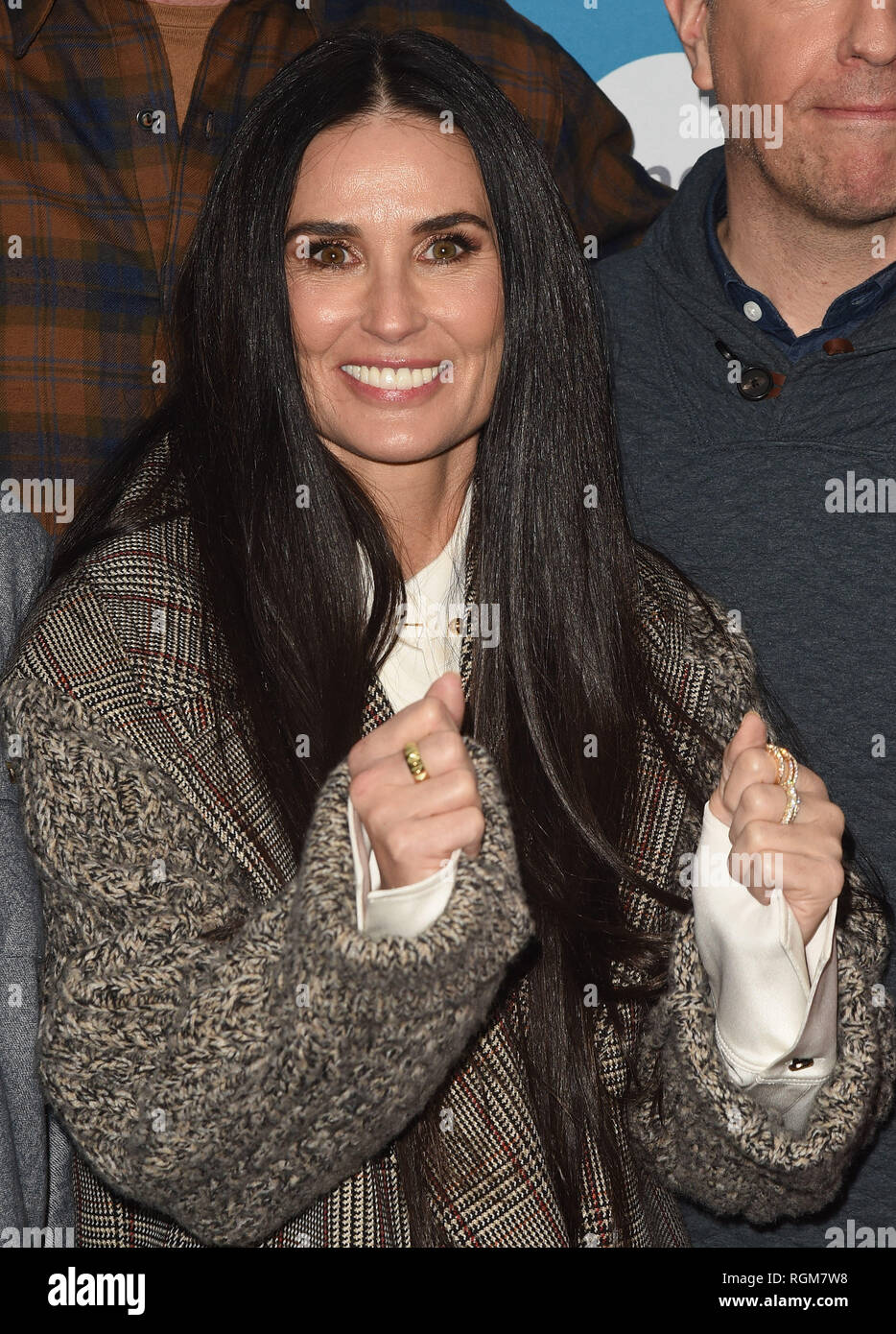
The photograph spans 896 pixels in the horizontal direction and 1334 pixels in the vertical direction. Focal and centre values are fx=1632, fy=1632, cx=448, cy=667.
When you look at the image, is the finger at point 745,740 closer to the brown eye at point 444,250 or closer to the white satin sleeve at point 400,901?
the white satin sleeve at point 400,901

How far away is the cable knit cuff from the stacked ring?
0.56 feet

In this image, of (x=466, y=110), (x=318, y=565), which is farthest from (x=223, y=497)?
(x=466, y=110)

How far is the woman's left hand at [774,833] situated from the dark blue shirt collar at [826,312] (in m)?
0.83

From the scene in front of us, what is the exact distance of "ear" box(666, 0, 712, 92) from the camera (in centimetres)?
242

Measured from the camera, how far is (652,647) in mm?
2002

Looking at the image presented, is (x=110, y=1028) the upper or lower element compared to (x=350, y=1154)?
upper

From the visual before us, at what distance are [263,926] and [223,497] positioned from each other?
56 cm

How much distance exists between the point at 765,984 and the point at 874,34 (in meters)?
1.33

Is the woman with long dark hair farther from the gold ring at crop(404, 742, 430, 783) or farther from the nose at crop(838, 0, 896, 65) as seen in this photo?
the nose at crop(838, 0, 896, 65)

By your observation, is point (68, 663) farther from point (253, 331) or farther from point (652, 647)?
point (652, 647)

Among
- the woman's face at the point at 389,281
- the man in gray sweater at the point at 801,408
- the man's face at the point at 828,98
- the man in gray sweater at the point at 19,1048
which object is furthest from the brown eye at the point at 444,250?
the man in gray sweater at the point at 19,1048

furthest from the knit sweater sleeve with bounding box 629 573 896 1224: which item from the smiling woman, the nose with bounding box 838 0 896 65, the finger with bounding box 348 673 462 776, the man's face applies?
the nose with bounding box 838 0 896 65

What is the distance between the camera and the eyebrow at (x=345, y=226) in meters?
1.81

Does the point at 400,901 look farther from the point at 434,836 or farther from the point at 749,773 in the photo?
the point at 749,773
